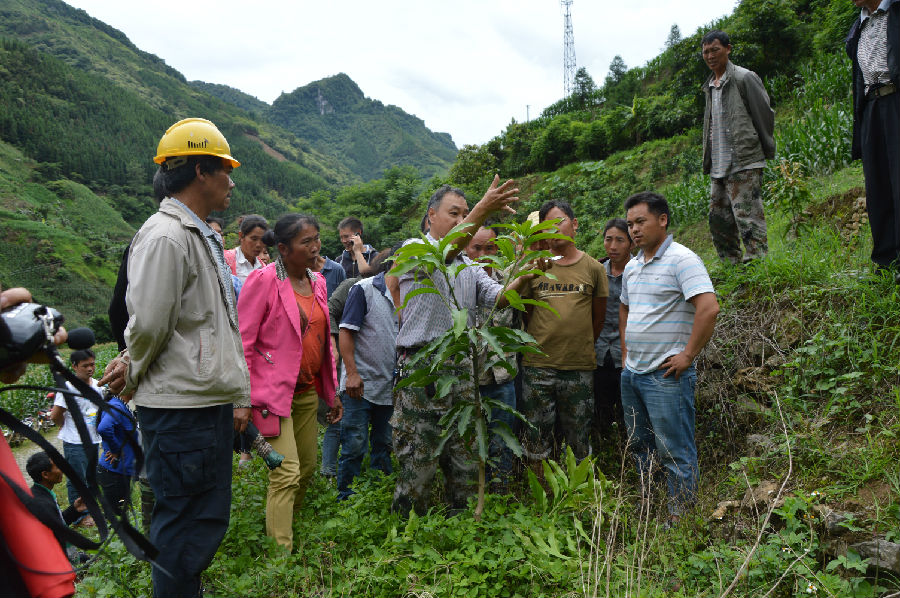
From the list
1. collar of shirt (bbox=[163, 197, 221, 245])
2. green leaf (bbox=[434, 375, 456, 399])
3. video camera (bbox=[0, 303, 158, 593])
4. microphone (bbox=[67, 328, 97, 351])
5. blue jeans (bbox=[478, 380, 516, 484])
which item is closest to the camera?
video camera (bbox=[0, 303, 158, 593])

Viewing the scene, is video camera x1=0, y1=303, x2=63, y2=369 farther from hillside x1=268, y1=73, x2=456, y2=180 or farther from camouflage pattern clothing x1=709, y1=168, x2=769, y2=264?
hillside x1=268, y1=73, x2=456, y2=180

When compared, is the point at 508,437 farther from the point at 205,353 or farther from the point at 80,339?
the point at 80,339

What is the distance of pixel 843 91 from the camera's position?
8195 millimetres

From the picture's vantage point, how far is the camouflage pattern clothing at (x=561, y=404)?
4176 mm

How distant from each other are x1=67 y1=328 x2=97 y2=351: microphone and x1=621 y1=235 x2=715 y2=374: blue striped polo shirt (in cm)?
311

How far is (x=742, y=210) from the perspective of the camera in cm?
502

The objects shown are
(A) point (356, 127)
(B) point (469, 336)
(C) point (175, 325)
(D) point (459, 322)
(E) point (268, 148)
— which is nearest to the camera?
(C) point (175, 325)

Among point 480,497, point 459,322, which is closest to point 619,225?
point 459,322

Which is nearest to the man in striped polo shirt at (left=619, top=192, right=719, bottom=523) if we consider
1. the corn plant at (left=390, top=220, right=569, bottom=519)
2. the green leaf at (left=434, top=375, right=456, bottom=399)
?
the corn plant at (left=390, top=220, right=569, bottom=519)

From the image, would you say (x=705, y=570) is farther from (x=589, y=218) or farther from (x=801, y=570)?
(x=589, y=218)

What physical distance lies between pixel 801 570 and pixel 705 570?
45 centimetres

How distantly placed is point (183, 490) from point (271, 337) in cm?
128

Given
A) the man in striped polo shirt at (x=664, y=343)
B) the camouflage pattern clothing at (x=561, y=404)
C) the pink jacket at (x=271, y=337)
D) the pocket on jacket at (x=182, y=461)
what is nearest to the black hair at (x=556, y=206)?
the man in striped polo shirt at (x=664, y=343)

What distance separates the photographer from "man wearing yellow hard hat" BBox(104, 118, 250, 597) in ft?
7.63
